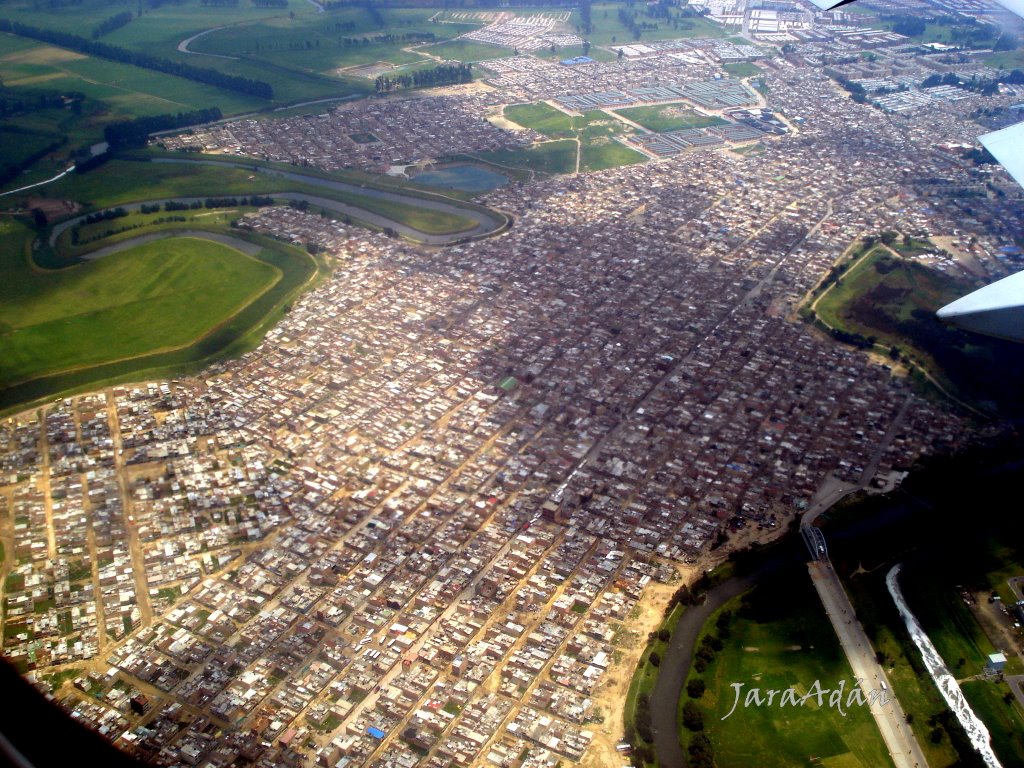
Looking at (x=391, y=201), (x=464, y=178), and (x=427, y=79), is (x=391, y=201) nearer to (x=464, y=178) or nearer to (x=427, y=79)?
(x=464, y=178)

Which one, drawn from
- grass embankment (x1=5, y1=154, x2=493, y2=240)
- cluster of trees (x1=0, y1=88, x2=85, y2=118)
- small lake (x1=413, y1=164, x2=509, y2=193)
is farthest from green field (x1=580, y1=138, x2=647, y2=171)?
cluster of trees (x1=0, y1=88, x2=85, y2=118)

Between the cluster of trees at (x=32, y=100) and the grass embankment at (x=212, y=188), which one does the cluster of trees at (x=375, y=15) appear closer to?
the cluster of trees at (x=32, y=100)

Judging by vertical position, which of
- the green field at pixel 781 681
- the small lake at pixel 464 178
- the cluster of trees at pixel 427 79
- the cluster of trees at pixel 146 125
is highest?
the cluster of trees at pixel 427 79

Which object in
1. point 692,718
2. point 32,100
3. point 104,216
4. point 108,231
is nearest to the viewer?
point 692,718

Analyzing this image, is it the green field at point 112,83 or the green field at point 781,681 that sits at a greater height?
the green field at point 112,83

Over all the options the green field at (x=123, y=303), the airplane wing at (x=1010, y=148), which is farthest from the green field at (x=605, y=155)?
the airplane wing at (x=1010, y=148)

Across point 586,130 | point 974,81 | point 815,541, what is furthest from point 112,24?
point 815,541

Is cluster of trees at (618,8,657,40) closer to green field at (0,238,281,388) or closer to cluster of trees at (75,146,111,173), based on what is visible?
Result: cluster of trees at (75,146,111,173)
